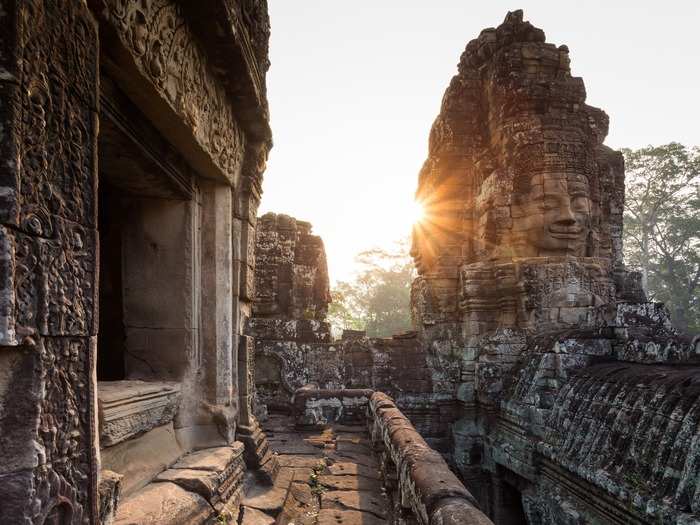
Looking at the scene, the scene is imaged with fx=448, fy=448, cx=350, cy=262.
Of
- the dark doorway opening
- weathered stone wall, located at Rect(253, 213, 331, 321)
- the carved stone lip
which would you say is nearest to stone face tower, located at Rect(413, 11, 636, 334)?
the carved stone lip

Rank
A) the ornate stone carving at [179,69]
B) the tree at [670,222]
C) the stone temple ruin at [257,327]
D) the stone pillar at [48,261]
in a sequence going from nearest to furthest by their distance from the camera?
the stone pillar at [48,261], the stone temple ruin at [257,327], the ornate stone carving at [179,69], the tree at [670,222]

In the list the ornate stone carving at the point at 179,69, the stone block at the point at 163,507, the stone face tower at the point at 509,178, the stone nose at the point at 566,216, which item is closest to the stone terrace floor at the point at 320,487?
the stone block at the point at 163,507

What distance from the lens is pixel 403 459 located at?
2.98 meters

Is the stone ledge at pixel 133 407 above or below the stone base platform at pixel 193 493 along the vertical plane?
above

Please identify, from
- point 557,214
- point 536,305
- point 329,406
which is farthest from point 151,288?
point 557,214

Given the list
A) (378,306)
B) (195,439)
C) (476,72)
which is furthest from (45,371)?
(378,306)

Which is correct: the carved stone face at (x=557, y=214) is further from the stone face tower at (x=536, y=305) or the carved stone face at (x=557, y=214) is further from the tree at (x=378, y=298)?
the tree at (x=378, y=298)

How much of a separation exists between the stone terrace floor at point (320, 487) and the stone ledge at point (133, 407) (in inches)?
34.3

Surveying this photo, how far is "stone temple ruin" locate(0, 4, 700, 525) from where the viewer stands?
135 centimetres

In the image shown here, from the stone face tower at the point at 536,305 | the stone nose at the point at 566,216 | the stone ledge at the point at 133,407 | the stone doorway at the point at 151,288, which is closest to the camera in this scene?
the stone ledge at the point at 133,407

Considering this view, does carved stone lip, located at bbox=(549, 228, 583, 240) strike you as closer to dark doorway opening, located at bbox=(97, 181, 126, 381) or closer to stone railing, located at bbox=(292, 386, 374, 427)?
stone railing, located at bbox=(292, 386, 374, 427)

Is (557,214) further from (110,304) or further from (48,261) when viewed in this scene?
(48,261)

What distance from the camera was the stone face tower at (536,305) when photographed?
13.2 feet

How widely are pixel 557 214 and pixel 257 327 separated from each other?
212 inches
